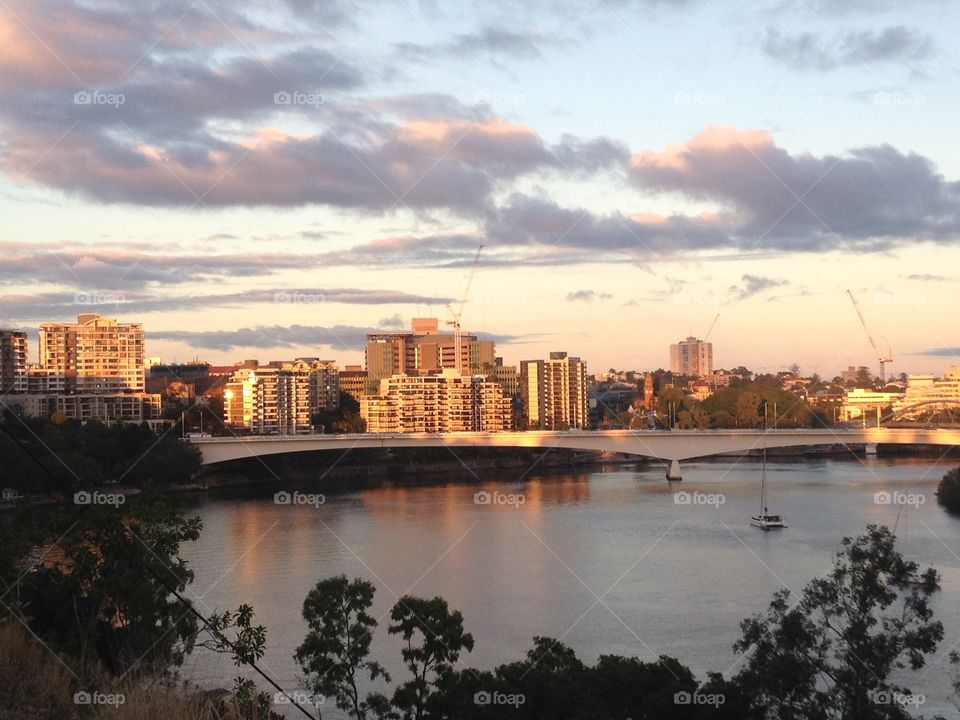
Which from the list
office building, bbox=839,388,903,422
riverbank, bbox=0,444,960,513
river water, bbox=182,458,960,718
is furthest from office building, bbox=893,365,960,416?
river water, bbox=182,458,960,718

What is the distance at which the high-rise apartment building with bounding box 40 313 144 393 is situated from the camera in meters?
37.1

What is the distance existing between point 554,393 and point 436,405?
217 inches

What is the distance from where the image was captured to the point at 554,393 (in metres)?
42.6

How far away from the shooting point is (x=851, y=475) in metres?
22.8

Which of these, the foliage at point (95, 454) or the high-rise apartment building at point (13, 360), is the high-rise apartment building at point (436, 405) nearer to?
the high-rise apartment building at point (13, 360)

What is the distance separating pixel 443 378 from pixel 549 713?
111 ft

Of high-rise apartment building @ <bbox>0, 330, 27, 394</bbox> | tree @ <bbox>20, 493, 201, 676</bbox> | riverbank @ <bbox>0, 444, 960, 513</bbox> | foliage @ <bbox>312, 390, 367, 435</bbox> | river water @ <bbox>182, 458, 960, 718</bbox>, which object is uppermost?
high-rise apartment building @ <bbox>0, 330, 27, 394</bbox>

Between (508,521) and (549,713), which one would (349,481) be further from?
(549,713)

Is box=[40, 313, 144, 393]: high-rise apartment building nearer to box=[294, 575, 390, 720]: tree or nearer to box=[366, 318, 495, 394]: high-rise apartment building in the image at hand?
box=[366, 318, 495, 394]: high-rise apartment building

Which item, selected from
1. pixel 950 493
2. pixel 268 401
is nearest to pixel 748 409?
pixel 268 401

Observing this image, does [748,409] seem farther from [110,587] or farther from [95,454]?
[110,587]

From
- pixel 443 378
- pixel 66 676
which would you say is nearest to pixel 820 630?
pixel 66 676

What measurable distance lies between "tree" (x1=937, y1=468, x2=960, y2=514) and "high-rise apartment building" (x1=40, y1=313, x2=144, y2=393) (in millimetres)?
26539

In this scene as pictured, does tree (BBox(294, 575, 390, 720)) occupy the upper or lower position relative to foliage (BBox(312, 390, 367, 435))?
lower
